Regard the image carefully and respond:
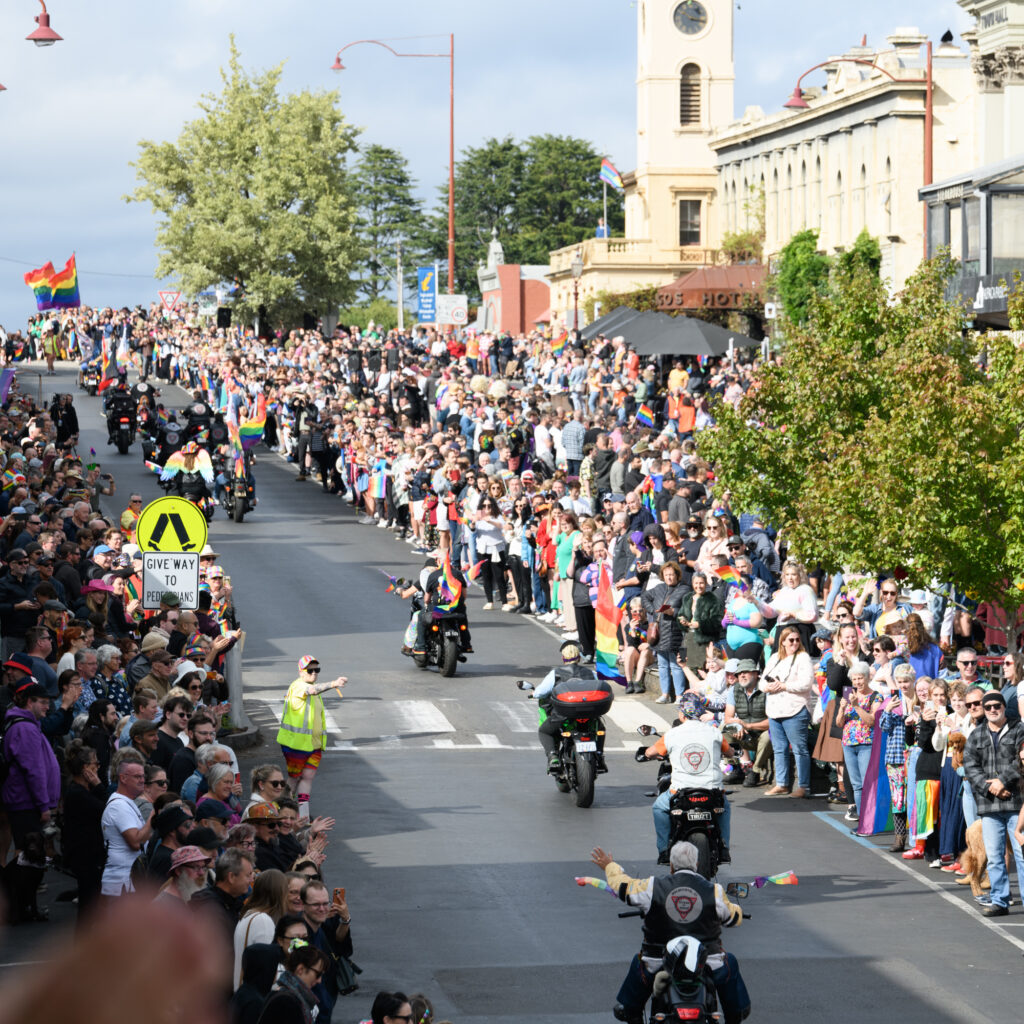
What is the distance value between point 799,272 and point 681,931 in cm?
5747

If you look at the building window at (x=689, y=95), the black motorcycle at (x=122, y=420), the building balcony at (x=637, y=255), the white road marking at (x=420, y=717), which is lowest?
the white road marking at (x=420, y=717)

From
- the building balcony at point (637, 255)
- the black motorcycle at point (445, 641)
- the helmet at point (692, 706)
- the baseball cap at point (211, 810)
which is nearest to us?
the baseball cap at point (211, 810)

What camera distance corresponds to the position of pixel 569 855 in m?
15.0

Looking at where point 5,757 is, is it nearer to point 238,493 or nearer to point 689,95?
point 238,493

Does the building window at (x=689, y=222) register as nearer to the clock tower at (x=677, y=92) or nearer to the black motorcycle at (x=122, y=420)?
the clock tower at (x=677, y=92)

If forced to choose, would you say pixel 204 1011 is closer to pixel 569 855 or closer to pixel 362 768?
pixel 569 855

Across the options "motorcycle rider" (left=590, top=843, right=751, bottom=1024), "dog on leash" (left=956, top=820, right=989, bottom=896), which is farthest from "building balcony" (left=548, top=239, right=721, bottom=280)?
"motorcycle rider" (left=590, top=843, right=751, bottom=1024)

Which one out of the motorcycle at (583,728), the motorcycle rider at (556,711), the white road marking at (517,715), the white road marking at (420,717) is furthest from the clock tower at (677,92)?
the motorcycle at (583,728)

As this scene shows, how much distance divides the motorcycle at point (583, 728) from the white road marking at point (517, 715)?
421 centimetres

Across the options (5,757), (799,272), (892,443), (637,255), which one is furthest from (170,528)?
(637,255)

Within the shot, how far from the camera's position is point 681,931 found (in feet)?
30.5

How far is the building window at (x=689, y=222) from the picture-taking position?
303 ft

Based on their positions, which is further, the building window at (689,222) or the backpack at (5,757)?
the building window at (689,222)

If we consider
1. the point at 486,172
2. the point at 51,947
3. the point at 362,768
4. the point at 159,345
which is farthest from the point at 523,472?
the point at 486,172
